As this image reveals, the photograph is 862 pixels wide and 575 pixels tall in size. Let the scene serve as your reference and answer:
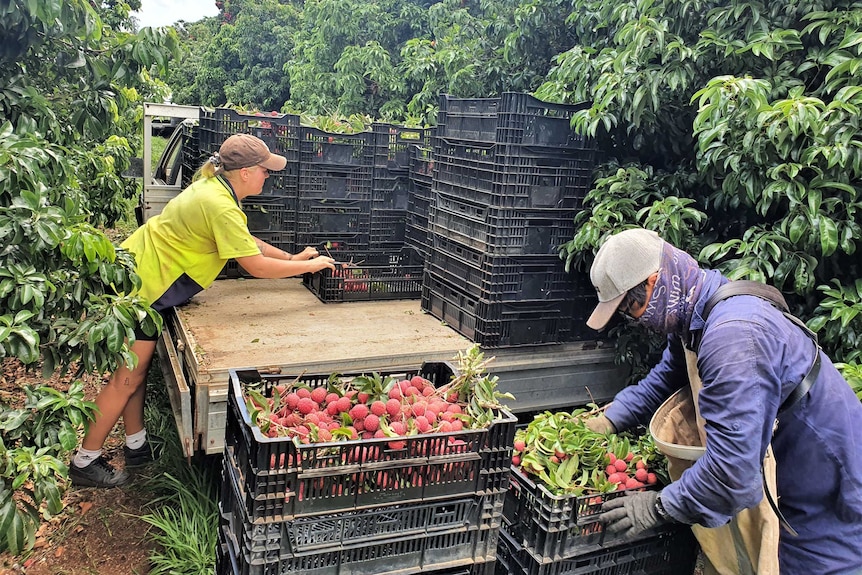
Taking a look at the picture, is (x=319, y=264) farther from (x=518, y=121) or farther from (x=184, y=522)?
(x=184, y=522)

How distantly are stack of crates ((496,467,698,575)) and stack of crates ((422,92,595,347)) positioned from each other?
5.08 ft

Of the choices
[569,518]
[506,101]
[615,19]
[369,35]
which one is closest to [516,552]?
[569,518]

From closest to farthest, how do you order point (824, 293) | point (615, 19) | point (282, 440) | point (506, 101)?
1. point (282, 440)
2. point (824, 293)
3. point (506, 101)
4. point (615, 19)

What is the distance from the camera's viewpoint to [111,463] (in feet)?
13.4

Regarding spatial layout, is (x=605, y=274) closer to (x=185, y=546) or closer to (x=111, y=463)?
(x=185, y=546)

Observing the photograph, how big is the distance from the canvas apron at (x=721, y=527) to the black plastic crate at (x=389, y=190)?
3.40 m

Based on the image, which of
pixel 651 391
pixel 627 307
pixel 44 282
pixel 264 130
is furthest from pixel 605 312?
pixel 264 130

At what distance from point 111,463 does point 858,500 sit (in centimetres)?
379

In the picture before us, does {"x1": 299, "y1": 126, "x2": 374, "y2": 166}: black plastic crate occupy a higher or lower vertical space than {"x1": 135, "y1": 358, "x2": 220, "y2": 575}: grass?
higher

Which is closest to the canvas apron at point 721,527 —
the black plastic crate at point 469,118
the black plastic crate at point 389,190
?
the black plastic crate at point 469,118

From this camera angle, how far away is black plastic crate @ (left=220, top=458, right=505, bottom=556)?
1.87 m

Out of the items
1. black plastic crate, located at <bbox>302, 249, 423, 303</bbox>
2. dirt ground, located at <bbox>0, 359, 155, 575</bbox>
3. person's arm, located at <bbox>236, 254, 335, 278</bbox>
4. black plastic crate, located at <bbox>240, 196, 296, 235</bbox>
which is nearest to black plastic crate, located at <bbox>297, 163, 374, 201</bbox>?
black plastic crate, located at <bbox>240, 196, 296, 235</bbox>

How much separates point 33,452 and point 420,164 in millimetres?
3801

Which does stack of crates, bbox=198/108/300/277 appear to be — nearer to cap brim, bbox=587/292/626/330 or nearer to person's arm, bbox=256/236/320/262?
person's arm, bbox=256/236/320/262
